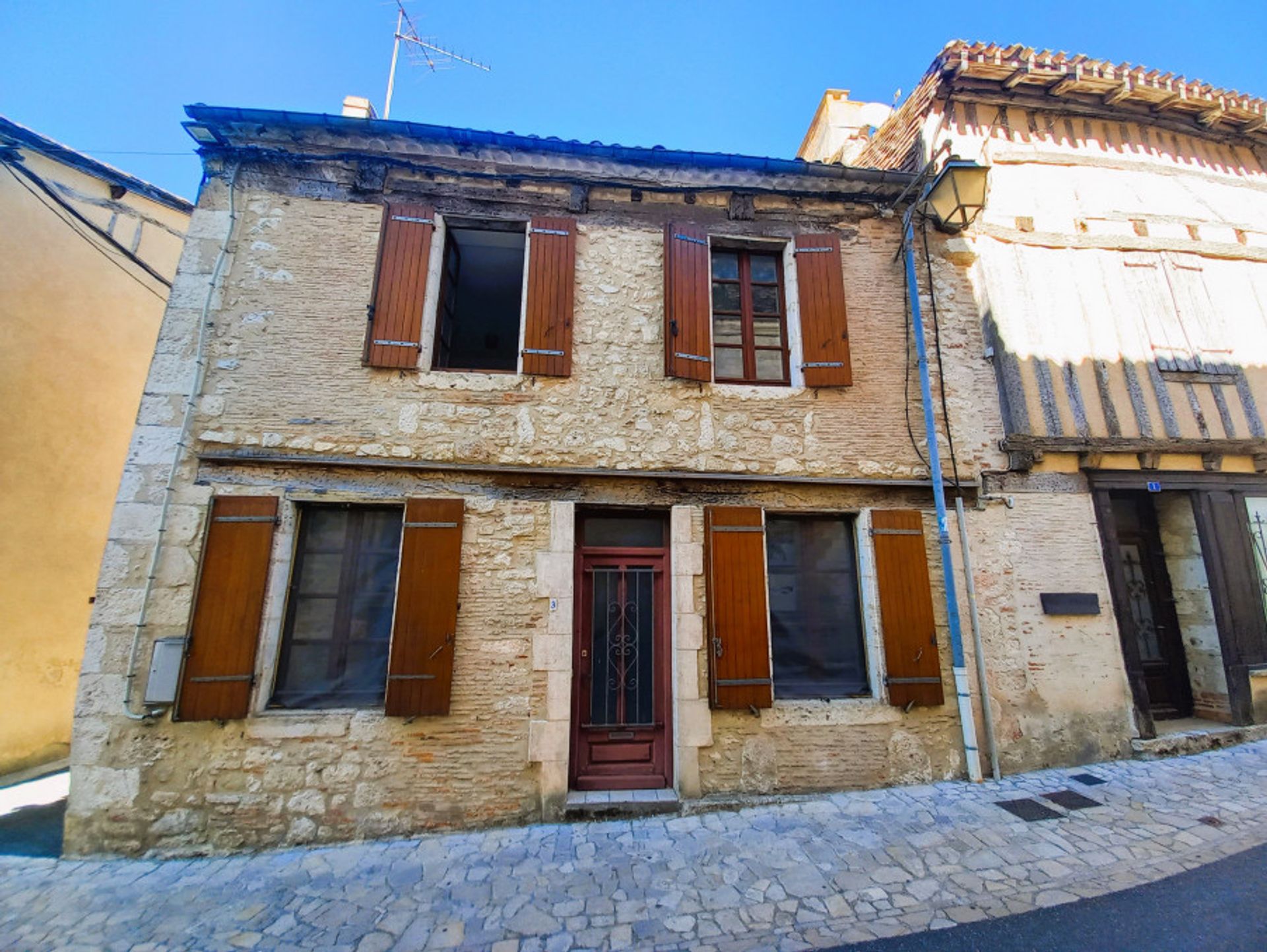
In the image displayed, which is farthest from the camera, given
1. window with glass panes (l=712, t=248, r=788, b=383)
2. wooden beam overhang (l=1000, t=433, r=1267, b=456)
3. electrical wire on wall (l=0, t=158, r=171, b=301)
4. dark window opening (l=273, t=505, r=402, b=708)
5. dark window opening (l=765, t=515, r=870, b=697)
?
electrical wire on wall (l=0, t=158, r=171, b=301)

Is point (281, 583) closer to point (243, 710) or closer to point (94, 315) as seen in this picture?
point (243, 710)

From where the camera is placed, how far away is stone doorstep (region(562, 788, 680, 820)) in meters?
3.67

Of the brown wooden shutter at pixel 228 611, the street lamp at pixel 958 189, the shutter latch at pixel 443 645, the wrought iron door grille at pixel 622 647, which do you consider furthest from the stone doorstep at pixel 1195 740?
the brown wooden shutter at pixel 228 611

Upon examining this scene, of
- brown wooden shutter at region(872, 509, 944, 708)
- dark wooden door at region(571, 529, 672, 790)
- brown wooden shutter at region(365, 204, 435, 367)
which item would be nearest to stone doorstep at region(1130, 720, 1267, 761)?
brown wooden shutter at region(872, 509, 944, 708)

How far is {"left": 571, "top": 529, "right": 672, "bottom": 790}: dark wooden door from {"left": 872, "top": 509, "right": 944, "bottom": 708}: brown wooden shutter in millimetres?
1838

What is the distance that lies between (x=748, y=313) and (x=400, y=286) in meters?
3.23

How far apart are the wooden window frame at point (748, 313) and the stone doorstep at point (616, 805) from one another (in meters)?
3.45

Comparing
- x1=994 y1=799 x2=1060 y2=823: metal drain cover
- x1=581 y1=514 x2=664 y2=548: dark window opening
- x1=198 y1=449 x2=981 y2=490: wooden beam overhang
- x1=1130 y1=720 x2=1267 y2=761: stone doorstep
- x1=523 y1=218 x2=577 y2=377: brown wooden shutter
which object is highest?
x1=523 y1=218 x2=577 y2=377: brown wooden shutter

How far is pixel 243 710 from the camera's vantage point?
357 centimetres

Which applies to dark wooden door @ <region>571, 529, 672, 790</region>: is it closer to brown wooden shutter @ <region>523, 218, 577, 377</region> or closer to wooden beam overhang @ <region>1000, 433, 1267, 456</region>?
brown wooden shutter @ <region>523, 218, 577, 377</region>

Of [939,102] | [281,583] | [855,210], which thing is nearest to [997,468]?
[855,210]

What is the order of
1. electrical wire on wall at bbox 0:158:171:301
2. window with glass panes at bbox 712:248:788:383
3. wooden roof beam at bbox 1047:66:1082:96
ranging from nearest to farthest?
window with glass panes at bbox 712:248:788:383
electrical wire on wall at bbox 0:158:171:301
wooden roof beam at bbox 1047:66:1082:96

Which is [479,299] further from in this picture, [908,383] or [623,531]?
[908,383]

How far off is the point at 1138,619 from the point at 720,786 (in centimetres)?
479
